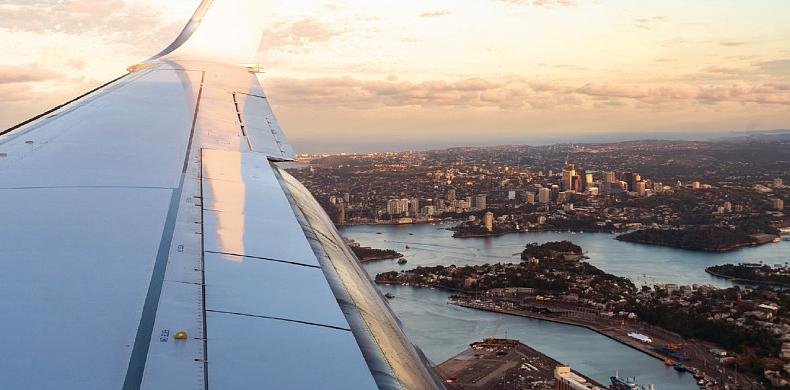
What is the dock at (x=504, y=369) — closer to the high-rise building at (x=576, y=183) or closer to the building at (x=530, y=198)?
the building at (x=530, y=198)

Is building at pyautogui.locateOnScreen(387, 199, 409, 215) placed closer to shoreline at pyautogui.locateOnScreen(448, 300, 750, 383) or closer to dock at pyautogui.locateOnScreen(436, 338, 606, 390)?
shoreline at pyautogui.locateOnScreen(448, 300, 750, 383)

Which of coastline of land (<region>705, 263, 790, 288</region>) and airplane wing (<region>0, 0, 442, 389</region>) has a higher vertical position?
airplane wing (<region>0, 0, 442, 389</region>)

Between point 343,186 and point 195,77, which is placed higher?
point 195,77

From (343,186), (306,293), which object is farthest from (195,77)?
(343,186)

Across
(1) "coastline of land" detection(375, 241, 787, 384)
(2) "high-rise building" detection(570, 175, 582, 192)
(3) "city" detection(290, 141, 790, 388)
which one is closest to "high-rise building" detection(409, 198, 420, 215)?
(3) "city" detection(290, 141, 790, 388)

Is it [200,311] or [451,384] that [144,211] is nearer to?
[200,311]

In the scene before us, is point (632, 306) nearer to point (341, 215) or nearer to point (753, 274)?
point (753, 274)

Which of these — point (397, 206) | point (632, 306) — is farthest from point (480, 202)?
point (632, 306)
